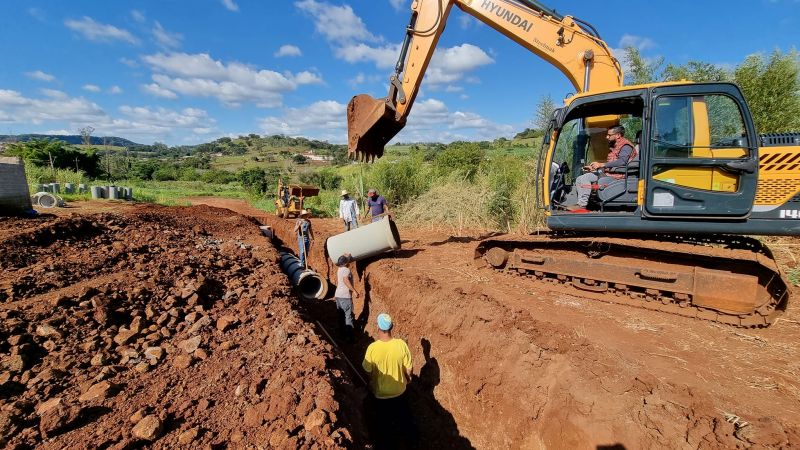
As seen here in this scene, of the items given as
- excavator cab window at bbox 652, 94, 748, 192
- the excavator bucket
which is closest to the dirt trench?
excavator cab window at bbox 652, 94, 748, 192

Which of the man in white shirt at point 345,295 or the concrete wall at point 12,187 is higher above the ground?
the concrete wall at point 12,187

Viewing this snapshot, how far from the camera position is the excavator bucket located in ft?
23.7

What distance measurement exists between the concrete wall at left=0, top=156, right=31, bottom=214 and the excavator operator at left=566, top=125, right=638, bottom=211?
13894 millimetres

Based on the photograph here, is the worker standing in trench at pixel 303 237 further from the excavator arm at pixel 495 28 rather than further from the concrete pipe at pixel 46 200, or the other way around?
the concrete pipe at pixel 46 200

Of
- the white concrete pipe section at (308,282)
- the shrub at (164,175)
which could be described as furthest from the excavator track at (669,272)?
the shrub at (164,175)

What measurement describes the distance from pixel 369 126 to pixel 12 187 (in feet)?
35.1

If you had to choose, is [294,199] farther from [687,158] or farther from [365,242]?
[687,158]

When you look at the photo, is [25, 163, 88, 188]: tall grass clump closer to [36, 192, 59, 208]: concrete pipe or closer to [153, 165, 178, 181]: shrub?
[36, 192, 59, 208]: concrete pipe

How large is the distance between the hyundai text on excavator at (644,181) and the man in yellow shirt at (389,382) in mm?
3350

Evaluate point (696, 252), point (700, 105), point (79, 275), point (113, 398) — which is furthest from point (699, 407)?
Answer: point (79, 275)

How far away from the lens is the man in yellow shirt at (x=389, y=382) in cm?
497

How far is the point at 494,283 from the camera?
24.5 ft

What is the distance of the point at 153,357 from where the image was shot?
14.2ft

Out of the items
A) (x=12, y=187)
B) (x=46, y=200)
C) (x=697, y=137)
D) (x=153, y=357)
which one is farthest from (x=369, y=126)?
(x=46, y=200)
